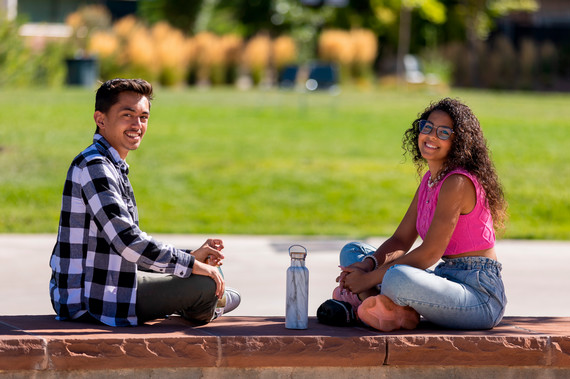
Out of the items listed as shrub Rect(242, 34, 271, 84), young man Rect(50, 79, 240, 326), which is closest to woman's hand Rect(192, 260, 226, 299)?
young man Rect(50, 79, 240, 326)

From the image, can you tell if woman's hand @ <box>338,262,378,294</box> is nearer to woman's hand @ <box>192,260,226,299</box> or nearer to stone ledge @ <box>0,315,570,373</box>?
stone ledge @ <box>0,315,570,373</box>

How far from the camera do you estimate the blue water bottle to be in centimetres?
460

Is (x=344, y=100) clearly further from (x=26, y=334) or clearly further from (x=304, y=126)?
(x=26, y=334)

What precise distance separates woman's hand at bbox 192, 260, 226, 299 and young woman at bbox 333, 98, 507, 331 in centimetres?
64

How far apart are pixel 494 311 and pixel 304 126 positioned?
12.4m

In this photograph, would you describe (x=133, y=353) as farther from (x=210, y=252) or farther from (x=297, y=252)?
(x=297, y=252)

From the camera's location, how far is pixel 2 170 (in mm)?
12273

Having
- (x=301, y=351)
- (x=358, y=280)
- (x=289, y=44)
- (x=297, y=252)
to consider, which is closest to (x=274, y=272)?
(x=358, y=280)

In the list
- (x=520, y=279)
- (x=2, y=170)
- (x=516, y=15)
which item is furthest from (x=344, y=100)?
(x=516, y=15)

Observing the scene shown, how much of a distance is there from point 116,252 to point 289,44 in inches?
1051

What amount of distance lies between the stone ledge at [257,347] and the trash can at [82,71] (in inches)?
770

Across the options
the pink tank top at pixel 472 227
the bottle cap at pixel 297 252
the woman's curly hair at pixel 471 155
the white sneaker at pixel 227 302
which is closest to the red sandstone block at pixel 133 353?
the bottle cap at pixel 297 252

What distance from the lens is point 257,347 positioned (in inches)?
170

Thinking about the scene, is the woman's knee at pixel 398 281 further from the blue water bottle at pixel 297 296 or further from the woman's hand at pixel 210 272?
the woman's hand at pixel 210 272
